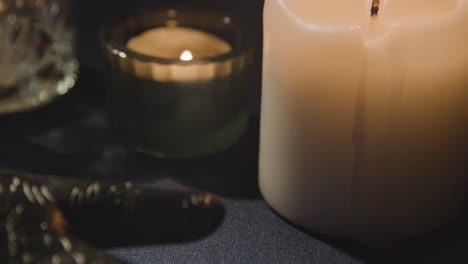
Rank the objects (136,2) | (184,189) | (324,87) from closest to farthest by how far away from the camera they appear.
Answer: (324,87)
(184,189)
(136,2)

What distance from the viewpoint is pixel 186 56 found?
542mm

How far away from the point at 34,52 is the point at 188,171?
19 centimetres

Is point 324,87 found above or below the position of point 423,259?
above

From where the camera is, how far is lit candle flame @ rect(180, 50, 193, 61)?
1.77ft

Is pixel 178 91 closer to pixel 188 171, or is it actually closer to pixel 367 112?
pixel 188 171

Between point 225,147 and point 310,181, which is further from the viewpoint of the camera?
point 225,147

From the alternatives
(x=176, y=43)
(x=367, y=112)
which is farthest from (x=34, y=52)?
(x=367, y=112)

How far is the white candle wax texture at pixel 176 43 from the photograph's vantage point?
1.80 feet

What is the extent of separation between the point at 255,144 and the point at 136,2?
0.19 metres

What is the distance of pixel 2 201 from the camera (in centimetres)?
47

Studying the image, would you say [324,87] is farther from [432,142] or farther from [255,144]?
[255,144]

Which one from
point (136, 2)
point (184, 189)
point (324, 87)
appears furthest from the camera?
point (136, 2)

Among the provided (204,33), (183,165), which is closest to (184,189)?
(183,165)

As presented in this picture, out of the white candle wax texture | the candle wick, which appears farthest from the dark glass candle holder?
the candle wick
